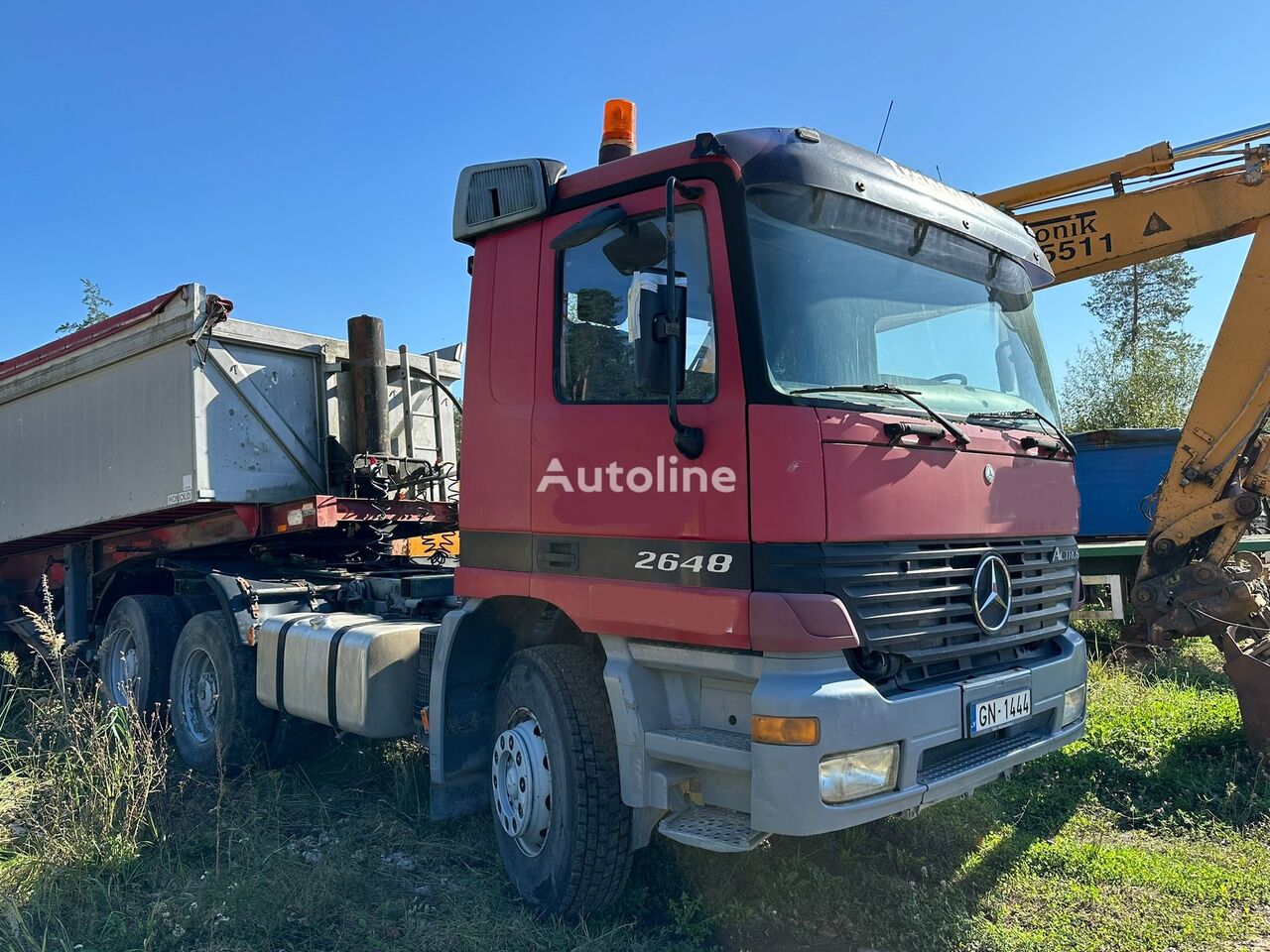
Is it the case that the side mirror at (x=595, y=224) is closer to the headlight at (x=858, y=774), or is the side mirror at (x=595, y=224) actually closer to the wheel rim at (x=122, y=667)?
the headlight at (x=858, y=774)

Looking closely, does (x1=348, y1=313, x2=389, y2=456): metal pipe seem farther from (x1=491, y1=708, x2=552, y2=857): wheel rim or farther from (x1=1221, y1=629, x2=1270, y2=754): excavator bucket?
(x1=1221, y1=629, x2=1270, y2=754): excavator bucket

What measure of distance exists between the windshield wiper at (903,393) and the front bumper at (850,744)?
897mm

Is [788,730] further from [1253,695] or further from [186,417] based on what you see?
[186,417]

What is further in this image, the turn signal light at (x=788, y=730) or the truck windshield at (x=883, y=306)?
the truck windshield at (x=883, y=306)

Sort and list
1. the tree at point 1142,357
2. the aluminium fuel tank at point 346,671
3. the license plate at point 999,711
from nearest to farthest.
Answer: the license plate at point 999,711 → the aluminium fuel tank at point 346,671 → the tree at point 1142,357

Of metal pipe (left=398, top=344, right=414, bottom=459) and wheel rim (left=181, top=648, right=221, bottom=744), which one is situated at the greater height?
metal pipe (left=398, top=344, right=414, bottom=459)

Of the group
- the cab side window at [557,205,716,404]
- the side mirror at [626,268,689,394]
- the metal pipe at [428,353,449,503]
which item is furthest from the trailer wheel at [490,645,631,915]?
the metal pipe at [428,353,449,503]

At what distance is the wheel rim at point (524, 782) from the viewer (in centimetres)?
386

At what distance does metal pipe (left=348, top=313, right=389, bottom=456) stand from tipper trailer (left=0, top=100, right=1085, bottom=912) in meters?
1.91

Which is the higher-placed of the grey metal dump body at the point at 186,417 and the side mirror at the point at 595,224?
the side mirror at the point at 595,224

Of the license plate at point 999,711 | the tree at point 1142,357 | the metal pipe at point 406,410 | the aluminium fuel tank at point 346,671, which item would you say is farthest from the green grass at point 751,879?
the tree at point 1142,357

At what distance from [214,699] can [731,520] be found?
13.5ft

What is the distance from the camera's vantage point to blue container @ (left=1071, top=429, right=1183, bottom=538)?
9914 millimetres

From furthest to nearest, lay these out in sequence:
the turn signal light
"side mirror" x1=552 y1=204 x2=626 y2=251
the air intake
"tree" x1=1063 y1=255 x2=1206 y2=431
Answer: "tree" x1=1063 y1=255 x2=1206 y2=431, the air intake, "side mirror" x1=552 y1=204 x2=626 y2=251, the turn signal light
